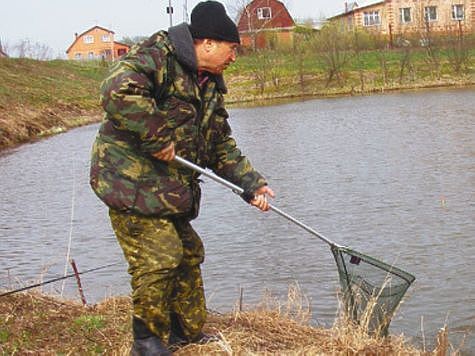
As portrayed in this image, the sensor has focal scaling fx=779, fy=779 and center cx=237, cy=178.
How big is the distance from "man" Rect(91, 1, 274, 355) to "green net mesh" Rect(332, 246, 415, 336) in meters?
1.48

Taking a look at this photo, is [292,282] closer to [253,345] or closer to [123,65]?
[253,345]

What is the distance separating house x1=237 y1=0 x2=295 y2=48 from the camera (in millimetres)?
59812

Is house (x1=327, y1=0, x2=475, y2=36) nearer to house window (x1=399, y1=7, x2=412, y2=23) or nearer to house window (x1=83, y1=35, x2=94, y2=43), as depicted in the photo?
house window (x1=399, y1=7, x2=412, y2=23)

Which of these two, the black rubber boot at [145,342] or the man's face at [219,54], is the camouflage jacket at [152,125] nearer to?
the man's face at [219,54]

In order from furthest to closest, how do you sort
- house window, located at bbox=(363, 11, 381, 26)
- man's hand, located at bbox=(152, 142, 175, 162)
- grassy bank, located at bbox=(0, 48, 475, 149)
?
house window, located at bbox=(363, 11, 381, 26), grassy bank, located at bbox=(0, 48, 475, 149), man's hand, located at bbox=(152, 142, 175, 162)

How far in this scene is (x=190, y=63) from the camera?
4.30 meters

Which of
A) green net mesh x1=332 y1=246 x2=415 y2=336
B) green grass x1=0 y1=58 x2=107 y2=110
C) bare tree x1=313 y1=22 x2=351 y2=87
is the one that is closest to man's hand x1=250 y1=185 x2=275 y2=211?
green net mesh x1=332 y1=246 x2=415 y2=336

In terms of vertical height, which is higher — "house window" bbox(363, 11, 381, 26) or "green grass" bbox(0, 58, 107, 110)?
"house window" bbox(363, 11, 381, 26)

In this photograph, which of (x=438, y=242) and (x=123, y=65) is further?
(x=438, y=242)

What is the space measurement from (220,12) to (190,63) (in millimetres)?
361

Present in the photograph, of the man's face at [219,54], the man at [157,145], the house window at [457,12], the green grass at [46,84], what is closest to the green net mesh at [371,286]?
the man at [157,145]

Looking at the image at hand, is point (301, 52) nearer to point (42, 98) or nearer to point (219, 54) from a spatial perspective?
point (42, 98)

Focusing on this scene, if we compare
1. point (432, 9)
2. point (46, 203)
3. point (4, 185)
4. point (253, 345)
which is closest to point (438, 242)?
point (253, 345)

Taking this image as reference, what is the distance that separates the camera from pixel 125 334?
493 cm
